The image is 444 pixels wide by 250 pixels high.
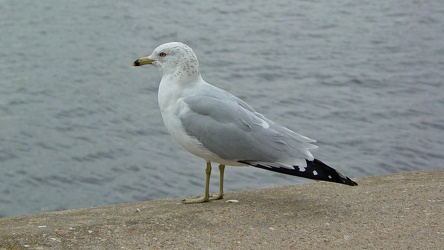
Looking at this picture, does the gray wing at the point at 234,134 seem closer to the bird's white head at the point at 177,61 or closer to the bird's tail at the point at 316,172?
the bird's tail at the point at 316,172

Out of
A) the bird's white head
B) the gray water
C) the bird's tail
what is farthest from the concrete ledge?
the gray water

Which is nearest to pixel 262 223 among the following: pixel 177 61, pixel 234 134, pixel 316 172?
pixel 316 172

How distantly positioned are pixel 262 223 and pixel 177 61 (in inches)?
40.7

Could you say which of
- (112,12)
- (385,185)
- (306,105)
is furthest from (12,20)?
(385,185)

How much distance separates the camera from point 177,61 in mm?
4957

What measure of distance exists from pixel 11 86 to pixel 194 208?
6.87 meters

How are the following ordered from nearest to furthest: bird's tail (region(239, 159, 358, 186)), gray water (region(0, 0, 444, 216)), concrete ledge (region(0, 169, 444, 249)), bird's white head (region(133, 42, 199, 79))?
concrete ledge (region(0, 169, 444, 249))
bird's tail (region(239, 159, 358, 186))
bird's white head (region(133, 42, 199, 79))
gray water (region(0, 0, 444, 216))

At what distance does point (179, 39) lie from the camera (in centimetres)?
1325

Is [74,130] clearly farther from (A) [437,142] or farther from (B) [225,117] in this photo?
(B) [225,117]

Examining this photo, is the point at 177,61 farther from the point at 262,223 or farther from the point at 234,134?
the point at 262,223

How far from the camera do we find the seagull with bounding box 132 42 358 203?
15.7 ft

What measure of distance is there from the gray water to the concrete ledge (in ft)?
11.1

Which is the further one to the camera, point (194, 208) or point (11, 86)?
point (11, 86)

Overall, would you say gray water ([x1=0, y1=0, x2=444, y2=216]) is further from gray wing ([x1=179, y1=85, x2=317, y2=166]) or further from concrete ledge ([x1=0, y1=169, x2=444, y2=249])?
gray wing ([x1=179, y1=85, x2=317, y2=166])
